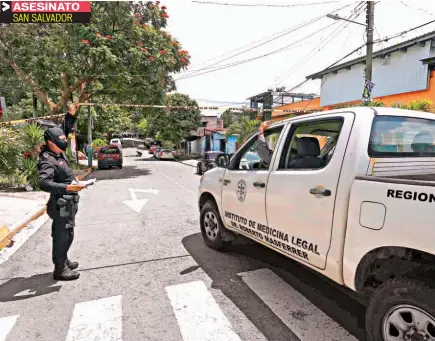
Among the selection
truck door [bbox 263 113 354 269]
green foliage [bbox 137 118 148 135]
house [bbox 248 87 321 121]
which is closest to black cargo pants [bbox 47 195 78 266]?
truck door [bbox 263 113 354 269]

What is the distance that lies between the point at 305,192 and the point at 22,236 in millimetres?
5654

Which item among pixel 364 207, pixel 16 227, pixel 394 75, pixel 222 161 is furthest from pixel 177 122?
pixel 364 207

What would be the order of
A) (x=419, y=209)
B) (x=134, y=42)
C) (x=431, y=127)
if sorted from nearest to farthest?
(x=419, y=209)
(x=431, y=127)
(x=134, y=42)

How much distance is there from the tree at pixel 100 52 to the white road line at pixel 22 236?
1038 centimetres

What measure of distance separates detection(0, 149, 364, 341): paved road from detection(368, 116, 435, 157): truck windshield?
5.37 ft

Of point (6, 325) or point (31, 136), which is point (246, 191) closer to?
point (6, 325)

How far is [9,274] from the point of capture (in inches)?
169

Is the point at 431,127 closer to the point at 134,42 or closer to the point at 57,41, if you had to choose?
the point at 134,42

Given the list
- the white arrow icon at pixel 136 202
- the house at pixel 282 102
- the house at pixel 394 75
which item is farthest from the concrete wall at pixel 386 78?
the white arrow icon at pixel 136 202

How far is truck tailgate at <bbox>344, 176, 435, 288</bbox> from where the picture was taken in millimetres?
1966

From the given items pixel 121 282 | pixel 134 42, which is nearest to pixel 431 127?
pixel 121 282

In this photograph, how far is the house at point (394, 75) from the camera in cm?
1502

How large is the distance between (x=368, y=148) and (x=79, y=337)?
301cm

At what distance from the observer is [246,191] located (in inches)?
156
